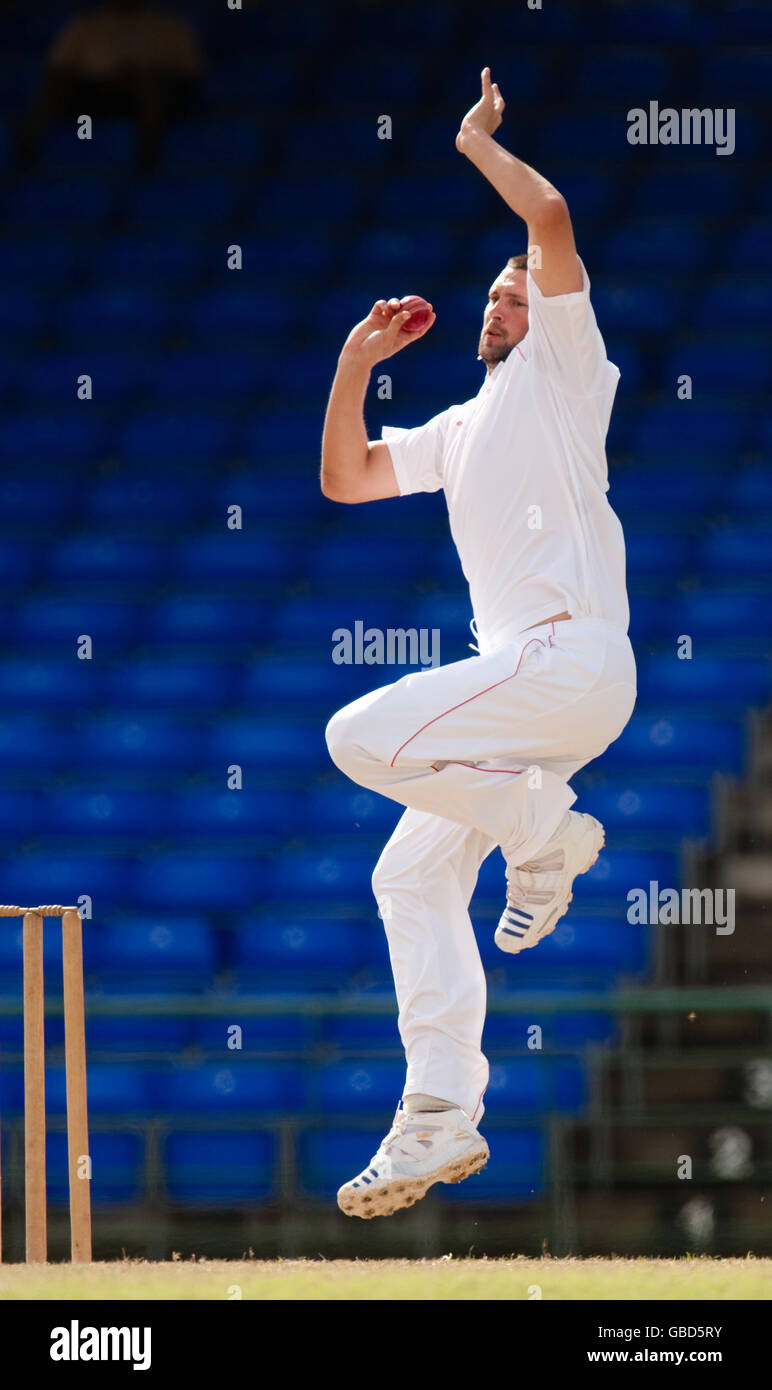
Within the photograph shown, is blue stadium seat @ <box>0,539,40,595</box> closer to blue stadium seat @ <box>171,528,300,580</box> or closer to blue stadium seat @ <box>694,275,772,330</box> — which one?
blue stadium seat @ <box>171,528,300,580</box>

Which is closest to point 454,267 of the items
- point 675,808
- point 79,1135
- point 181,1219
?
point 675,808

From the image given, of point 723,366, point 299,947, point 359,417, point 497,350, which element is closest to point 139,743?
point 299,947

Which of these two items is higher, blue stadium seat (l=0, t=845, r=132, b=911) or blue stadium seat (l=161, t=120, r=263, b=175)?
blue stadium seat (l=161, t=120, r=263, b=175)

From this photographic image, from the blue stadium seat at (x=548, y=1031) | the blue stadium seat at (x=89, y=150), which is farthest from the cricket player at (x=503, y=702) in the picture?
the blue stadium seat at (x=89, y=150)

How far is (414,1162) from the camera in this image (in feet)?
13.7

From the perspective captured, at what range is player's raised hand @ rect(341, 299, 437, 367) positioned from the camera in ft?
15.0

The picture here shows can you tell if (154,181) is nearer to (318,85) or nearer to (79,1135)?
(318,85)

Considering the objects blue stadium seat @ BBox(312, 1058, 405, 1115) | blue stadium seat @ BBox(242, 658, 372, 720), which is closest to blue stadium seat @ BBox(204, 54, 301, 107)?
blue stadium seat @ BBox(242, 658, 372, 720)

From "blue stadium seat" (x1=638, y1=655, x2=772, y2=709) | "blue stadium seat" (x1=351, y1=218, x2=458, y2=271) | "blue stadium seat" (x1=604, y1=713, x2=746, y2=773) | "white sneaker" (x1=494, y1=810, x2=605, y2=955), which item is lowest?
"white sneaker" (x1=494, y1=810, x2=605, y2=955)

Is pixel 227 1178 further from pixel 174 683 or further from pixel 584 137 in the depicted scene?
pixel 584 137

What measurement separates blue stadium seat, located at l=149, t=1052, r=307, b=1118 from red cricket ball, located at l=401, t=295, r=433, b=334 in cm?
308

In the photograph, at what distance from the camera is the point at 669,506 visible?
8703mm

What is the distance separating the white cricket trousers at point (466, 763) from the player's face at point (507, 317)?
664 millimetres

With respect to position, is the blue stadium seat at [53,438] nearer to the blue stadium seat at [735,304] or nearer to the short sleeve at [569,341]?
the blue stadium seat at [735,304]
